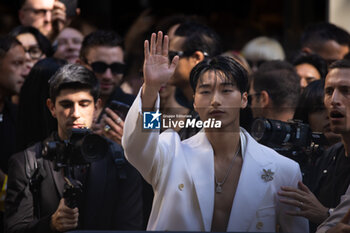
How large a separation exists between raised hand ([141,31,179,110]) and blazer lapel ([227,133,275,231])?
1.69ft

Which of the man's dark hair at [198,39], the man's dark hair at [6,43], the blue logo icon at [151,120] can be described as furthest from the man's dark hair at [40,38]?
the blue logo icon at [151,120]

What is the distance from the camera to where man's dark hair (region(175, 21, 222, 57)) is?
4.49 m

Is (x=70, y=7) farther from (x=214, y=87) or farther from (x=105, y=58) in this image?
(x=214, y=87)

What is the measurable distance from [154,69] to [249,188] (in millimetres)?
711

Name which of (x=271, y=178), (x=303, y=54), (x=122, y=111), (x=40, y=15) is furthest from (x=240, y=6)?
(x=271, y=178)

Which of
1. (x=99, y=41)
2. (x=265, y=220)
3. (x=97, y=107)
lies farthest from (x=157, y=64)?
(x=99, y=41)

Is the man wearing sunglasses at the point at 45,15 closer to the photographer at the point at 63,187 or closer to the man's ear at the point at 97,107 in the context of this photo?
the man's ear at the point at 97,107

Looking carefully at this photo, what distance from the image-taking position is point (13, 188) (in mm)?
3906

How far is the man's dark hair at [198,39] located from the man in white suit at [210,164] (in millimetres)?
958

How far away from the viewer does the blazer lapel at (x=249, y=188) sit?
330cm

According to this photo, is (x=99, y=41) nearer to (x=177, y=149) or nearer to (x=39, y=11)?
(x=39, y=11)

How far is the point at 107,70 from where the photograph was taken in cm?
469

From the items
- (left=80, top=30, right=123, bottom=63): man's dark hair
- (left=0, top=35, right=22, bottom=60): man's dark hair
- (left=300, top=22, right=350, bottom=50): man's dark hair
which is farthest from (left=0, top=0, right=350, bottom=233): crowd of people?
(left=300, top=22, right=350, bottom=50): man's dark hair

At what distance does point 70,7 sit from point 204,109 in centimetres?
155
